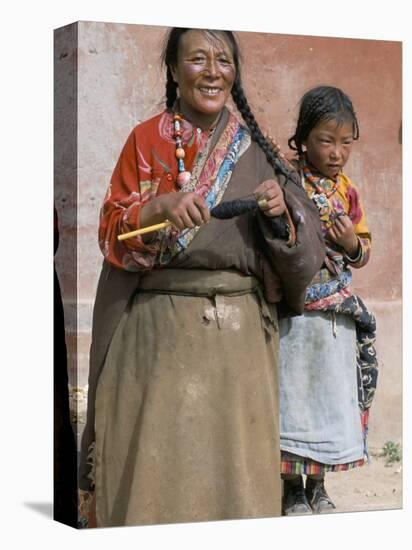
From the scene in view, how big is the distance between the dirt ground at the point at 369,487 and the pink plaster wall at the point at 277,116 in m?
0.16

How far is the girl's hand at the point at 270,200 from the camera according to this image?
8.62m

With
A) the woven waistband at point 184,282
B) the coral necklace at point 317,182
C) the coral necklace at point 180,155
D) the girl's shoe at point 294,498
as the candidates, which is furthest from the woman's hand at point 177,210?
the girl's shoe at point 294,498

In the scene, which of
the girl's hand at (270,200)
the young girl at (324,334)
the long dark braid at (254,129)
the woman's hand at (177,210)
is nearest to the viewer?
the woman's hand at (177,210)

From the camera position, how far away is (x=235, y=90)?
8812 mm

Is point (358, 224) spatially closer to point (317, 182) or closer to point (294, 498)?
point (317, 182)

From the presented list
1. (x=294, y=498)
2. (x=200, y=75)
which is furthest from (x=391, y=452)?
(x=200, y=75)

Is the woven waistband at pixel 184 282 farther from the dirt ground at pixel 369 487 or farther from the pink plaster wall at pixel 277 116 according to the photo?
the dirt ground at pixel 369 487

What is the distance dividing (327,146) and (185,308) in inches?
46.6

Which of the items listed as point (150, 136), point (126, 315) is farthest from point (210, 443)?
point (150, 136)

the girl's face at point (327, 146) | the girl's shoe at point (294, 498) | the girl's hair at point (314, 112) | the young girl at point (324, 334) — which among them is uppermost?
the girl's hair at point (314, 112)

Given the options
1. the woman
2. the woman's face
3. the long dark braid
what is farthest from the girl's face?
the woman's face

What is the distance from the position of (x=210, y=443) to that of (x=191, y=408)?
0.65ft

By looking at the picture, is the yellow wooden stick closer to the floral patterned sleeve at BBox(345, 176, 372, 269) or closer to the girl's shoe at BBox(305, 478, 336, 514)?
the floral patterned sleeve at BBox(345, 176, 372, 269)

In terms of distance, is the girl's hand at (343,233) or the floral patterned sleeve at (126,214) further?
the girl's hand at (343,233)
